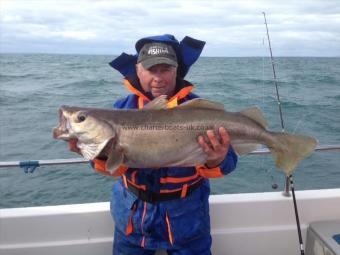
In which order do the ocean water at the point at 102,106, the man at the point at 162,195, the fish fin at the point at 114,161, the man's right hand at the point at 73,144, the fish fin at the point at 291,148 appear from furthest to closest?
the ocean water at the point at 102,106
the man at the point at 162,195
the fish fin at the point at 291,148
the man's right hand at the point at 73,144
the fish fin at the point at 114,161

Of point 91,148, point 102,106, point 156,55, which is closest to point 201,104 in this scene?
point 156,55

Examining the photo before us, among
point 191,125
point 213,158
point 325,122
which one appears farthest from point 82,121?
point 325,122

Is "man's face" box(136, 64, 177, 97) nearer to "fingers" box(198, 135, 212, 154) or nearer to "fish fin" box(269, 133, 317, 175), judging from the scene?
"fingers" box(198, 135, 212, 154)

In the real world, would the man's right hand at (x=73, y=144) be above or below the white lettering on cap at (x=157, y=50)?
below

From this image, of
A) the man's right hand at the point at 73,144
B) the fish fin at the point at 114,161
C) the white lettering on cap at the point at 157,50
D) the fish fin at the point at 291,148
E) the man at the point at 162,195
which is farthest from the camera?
the white lettering on cap at the point at 157,50

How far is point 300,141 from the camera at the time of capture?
10.9 feet

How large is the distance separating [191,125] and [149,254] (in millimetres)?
1381

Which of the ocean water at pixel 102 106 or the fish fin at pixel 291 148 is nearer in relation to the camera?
the fish fin at pixel 291 148

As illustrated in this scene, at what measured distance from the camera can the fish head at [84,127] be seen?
10.0 ft

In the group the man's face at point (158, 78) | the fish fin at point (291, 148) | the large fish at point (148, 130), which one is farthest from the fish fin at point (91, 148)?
the fish fin at point (291, 148)

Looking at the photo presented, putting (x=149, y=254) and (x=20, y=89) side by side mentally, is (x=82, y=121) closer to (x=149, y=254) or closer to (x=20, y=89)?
(x=149, y=254)

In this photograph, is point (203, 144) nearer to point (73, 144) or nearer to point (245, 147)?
point (245, 147)

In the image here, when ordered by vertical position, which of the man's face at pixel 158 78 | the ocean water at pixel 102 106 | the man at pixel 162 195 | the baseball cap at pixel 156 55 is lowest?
the ocean water at pixel 102 106

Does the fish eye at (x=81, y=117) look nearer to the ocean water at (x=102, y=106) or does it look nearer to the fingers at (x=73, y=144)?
the fingers at (x=73, y=144)
